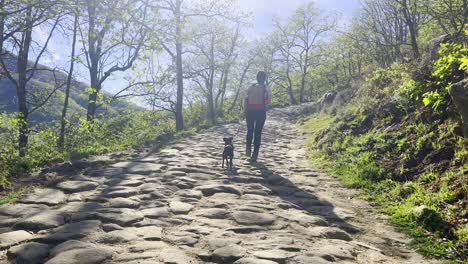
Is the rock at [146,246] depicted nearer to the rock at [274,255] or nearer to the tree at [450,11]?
the rock at [274,255]

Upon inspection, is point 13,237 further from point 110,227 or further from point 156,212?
point 156,212

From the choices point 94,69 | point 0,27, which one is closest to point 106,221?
point 0,27

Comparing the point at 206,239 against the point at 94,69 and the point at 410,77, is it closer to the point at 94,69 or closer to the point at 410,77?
the point at 410,77

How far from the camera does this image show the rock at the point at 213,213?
4.57m

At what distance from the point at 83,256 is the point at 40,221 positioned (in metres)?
1.26

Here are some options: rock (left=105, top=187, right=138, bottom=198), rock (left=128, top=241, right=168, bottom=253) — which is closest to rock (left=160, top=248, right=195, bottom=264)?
rock (left=128, top=241, right=168, bottom=253)

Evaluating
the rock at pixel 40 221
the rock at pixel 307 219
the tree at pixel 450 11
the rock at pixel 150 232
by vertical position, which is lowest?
the rock at pixel 307 219

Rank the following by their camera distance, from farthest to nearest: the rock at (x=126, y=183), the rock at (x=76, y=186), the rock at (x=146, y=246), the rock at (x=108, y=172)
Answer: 1. the rock at (x=108, y=172)
2. the rock at (x=126, y=183)
3. the rock at (x=76, y=186)
4. the rock at (x=146, y=246)

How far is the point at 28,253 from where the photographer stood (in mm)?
3178

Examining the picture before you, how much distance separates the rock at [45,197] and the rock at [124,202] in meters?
0.70

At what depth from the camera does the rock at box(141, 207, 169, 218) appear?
447 cm

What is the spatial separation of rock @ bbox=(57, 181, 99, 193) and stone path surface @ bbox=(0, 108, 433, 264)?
0.05 ft

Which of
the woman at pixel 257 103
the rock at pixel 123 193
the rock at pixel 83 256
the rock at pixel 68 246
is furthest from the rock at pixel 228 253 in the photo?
the woman at pixel 257 103

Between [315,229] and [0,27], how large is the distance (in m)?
11.6
